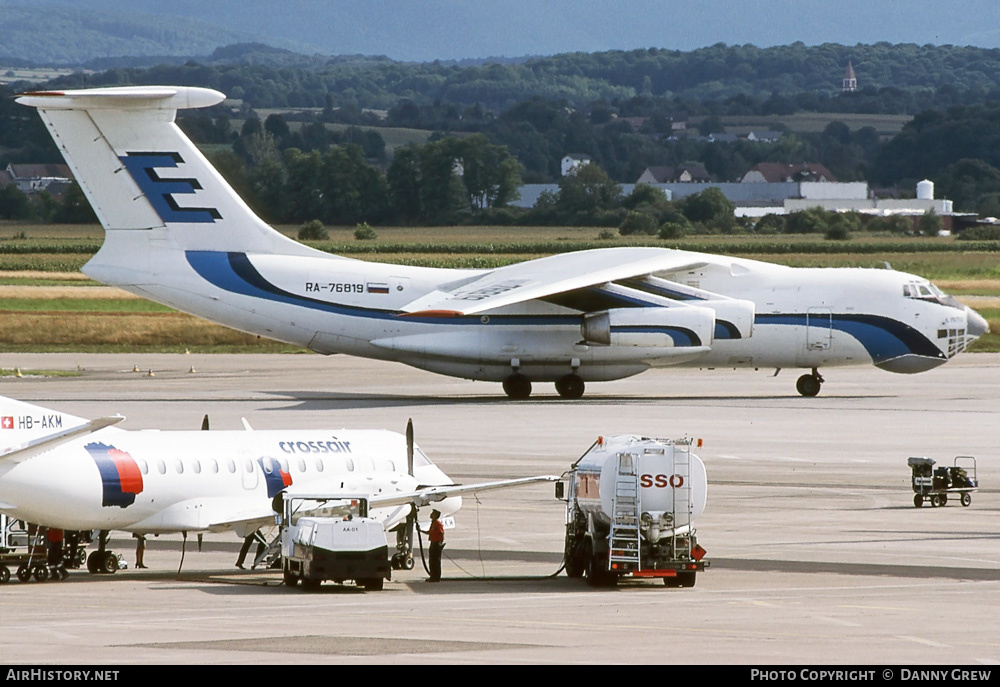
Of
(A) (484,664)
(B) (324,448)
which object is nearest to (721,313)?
(B) (324,448)

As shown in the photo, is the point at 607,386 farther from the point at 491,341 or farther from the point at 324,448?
the point at 324,448

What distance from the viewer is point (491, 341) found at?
44.1m

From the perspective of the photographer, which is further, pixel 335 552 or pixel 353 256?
pixel 353 256

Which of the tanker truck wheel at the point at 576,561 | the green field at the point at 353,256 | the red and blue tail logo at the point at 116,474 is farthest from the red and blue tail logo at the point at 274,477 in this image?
the green field at the point at 353,256

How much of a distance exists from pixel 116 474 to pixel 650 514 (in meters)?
7.50

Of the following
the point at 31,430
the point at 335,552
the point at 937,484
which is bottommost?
the point at 335,552

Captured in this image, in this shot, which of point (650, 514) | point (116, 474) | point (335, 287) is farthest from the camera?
point (335, 287)

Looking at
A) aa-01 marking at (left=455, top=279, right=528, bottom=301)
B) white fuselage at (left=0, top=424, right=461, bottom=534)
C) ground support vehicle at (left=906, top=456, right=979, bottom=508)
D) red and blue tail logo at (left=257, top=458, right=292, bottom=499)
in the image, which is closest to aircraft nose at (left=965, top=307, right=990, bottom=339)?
aa-01 marking at (left=455, top=279, right=528, bottom=301)

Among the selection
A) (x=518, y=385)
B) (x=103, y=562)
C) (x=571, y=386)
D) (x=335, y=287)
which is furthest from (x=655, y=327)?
(x=103, y=562)

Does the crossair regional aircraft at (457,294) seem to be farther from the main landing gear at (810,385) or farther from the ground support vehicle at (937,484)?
the ground support vehicle at (937,484)

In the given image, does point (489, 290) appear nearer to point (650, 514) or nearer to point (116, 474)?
point (116, 474)

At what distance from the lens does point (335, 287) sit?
44.0 m

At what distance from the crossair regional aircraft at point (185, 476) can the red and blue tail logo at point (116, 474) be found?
0.05ft

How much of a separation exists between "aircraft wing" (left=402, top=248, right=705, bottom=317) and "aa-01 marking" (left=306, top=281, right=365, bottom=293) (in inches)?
59.8
